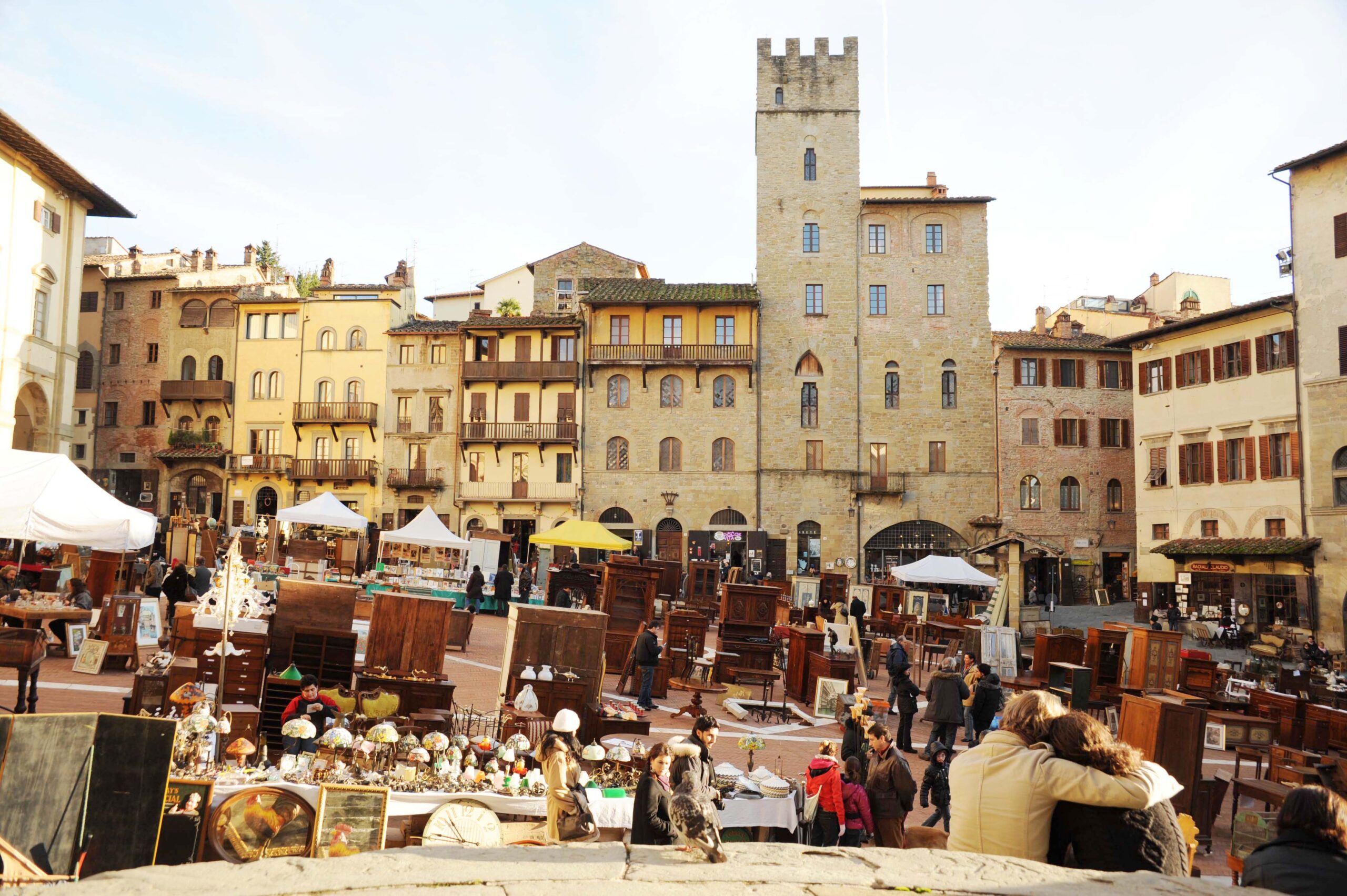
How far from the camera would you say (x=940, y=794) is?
8383mm

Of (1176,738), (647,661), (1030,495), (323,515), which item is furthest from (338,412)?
(1176,738)

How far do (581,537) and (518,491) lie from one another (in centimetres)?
1411

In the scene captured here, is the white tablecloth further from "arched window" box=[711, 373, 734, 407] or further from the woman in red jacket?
"arched window" box=[711, 373, 734, 407]

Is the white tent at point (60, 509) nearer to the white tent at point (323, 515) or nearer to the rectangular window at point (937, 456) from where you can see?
the white tent at point (323, 515)

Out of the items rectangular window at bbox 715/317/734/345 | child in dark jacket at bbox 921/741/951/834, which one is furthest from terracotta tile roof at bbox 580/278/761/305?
child in dark jacket at bbox 921/741/951/834

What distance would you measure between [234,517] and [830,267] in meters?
27.1

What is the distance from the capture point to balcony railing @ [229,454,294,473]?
39.3 metres

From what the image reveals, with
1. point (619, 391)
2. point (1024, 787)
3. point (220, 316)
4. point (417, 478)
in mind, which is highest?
point (220, 316)

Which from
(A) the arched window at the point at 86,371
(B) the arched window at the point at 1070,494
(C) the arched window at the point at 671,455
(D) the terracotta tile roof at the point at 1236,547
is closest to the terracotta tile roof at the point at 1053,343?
(B) the arched window at the point at 1070,494

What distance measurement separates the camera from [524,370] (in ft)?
128

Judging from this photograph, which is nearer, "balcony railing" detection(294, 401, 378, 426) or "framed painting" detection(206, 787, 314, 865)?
"framed painting" detection(206, 787, 314, 865)

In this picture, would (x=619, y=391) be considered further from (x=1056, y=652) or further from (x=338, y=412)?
(x=1056, y=652)

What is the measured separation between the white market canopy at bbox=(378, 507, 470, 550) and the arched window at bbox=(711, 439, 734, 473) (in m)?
15.5

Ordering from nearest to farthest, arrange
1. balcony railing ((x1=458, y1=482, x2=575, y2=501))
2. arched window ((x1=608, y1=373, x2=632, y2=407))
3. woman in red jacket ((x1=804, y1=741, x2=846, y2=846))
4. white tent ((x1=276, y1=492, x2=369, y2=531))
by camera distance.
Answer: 1. woman in red jacket ((x1=804, y1=741, x2=846, y2=846))
2. white tent ((x1=276, y1=492, x2=369, y2=531))
3. balcony railing ((x1=458, y1=482, x2=575, y2=501))
4. arched window ((x1=608, y1=373, x2=632, y2=407))
